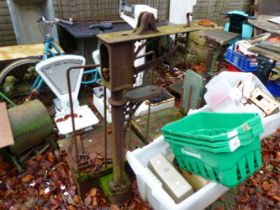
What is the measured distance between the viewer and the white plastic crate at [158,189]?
1.84 meters

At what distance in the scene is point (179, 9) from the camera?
584cm

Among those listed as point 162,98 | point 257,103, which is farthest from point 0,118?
point 257,103

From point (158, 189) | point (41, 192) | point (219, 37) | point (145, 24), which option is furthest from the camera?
point (219, 37)

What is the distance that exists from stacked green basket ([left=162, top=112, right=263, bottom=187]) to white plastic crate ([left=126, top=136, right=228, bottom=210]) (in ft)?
0.50

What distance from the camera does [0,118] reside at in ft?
8.64

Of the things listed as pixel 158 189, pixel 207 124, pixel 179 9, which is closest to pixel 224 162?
pixel 158 189

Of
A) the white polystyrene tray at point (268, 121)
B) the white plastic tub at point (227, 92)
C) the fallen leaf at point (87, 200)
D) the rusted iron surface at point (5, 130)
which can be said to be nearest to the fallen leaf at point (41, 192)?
the fallen leaf at point (87, 200)

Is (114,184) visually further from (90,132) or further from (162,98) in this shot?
(162,98)

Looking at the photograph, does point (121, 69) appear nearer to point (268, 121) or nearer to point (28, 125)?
point (28, 125)

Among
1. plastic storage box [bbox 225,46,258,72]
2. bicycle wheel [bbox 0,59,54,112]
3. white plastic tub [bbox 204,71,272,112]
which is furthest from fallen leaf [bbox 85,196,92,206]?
plastic storage box [bbox 225,46,258,72]

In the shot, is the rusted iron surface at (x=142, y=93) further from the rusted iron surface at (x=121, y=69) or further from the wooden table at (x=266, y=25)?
the wooden table at (x=266, y=25)

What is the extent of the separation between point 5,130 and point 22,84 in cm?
170

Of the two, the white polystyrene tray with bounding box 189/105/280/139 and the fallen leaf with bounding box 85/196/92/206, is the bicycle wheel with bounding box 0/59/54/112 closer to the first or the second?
the fallen leaf with bounding box 85/196/92/206

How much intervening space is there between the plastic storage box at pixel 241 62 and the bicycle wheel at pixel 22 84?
3308 millimetres
